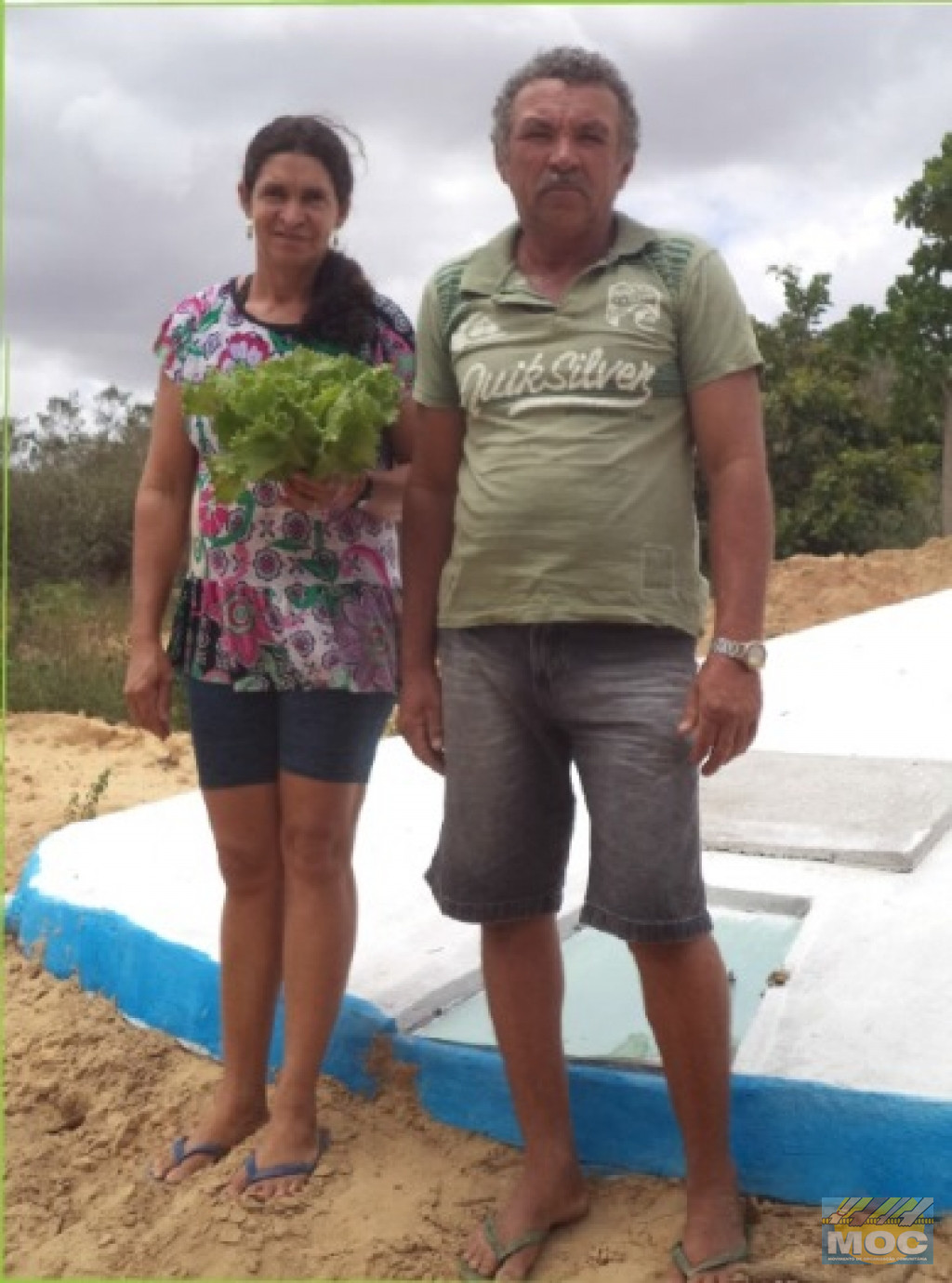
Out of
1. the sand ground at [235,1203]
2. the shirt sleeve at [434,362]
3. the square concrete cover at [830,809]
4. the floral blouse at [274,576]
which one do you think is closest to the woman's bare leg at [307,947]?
the sand ground at [235,1203]

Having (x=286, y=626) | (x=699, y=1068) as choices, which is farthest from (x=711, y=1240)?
(x=286, y=626)

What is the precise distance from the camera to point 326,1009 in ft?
8.97

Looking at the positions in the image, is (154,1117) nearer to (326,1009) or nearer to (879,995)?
(326,1009)

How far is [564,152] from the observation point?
2.29m

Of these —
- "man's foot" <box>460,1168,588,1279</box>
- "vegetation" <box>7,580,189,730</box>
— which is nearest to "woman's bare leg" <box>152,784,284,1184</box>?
"man's foot" <box>460,1168,588,1279</box>

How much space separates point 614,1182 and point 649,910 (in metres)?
0.70

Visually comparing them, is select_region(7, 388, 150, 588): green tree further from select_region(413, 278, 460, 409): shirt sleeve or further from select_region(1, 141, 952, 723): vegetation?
select_region(413, 278, 460, 409): shirt sleeve

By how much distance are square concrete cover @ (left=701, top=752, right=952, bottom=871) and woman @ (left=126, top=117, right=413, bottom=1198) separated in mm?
1346

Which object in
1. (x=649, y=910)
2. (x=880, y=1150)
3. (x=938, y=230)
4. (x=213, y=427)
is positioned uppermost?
(x=938, y=230)

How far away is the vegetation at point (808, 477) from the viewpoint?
40.0 feet

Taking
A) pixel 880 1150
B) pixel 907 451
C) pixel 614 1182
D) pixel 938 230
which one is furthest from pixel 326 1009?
pixel 907 451

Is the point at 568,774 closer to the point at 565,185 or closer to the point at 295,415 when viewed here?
the point at 295,415

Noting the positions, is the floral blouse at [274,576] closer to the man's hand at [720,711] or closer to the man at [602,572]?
the man at [602,572]

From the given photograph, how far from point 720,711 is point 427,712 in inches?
22.5
